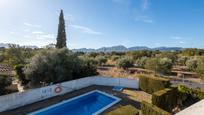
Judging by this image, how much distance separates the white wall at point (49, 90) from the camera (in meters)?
14.7

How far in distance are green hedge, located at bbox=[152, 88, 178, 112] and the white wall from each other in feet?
20.8

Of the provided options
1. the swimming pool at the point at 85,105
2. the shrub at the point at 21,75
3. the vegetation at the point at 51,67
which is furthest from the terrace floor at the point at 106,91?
the shrub at the point at 21,75

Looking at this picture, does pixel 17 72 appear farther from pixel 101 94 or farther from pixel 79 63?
pixel 101 94

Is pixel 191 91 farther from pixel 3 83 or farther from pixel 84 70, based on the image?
pixel 3 83

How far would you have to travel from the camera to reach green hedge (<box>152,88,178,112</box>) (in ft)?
43.7

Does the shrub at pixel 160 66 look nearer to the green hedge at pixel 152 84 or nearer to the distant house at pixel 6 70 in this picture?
the green hedge at pixel 152 84

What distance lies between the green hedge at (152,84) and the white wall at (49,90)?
1.21 m

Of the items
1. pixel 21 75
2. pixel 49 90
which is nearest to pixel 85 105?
pixel 49 90

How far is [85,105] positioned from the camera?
17.6m

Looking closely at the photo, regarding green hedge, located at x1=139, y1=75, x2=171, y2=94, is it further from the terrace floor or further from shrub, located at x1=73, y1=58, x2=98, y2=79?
shrub, located at x1=73, y1=58, x2=98, y2=79

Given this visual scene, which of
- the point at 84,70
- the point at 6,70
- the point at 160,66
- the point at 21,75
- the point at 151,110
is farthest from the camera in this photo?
the point at 6,70

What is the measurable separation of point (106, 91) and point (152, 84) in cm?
497

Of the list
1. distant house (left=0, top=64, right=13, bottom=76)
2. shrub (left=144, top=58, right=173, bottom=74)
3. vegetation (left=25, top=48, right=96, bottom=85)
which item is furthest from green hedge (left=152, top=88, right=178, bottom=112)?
distant house (left=0, top=64, right=13, bottom=76)

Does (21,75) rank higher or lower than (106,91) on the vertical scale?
higher
